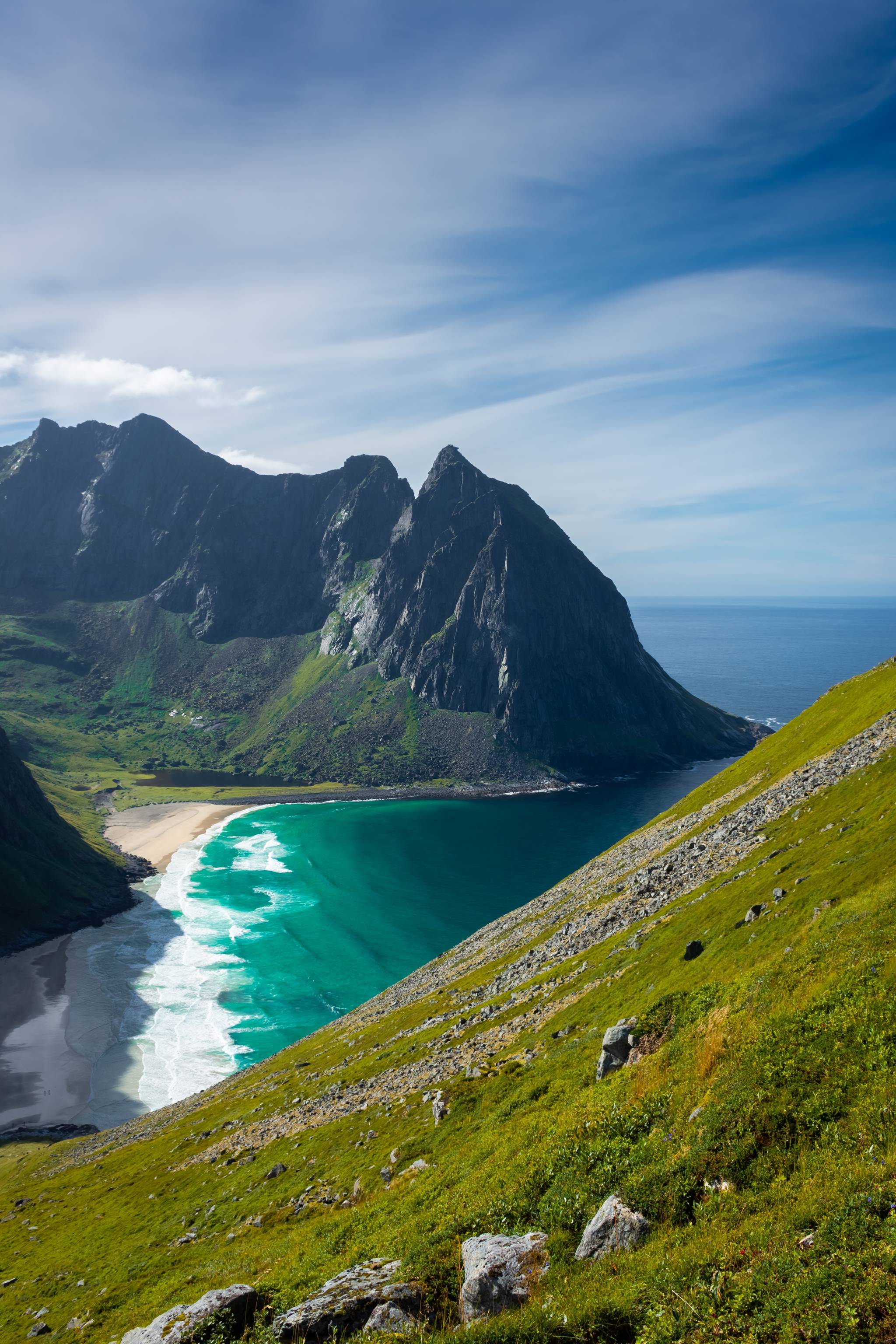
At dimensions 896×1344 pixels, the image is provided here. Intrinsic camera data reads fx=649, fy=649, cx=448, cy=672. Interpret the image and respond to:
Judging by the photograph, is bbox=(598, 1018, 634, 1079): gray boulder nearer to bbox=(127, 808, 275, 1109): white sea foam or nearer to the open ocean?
bbox=(127, 808, 275, 1109): white sea foam

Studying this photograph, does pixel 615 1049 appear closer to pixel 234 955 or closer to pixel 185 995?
pixel 185 995

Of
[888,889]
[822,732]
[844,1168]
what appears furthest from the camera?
[822,732]

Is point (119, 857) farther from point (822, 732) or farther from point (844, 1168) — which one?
point (844, 1168)

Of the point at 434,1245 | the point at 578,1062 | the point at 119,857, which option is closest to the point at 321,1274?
the point at 434,1245

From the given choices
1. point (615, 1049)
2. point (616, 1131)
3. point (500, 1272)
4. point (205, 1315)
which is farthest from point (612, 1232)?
point (205, 1315)

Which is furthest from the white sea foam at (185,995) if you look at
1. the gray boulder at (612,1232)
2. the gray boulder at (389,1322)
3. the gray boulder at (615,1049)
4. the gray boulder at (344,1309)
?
the gray boulder at (612,1232)

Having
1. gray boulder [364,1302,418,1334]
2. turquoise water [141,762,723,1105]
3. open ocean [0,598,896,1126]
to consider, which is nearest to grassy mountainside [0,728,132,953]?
open ocean [0,598,896,1126]

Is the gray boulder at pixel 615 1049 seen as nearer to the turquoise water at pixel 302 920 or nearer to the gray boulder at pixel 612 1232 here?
the gray boulder at pixel 612 1232
